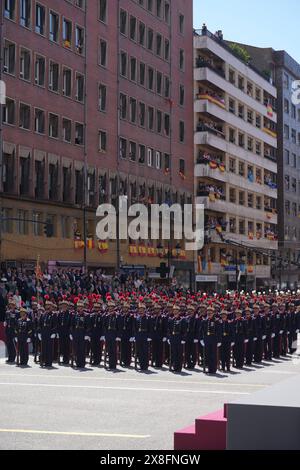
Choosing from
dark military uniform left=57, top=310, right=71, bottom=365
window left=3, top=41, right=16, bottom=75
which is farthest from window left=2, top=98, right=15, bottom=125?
dark military uniform left=57, top=310, right=71, bottom=365

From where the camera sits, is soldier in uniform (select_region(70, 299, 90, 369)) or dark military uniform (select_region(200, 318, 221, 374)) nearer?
dark military uniform (select_region(200, 318, 221, 374))

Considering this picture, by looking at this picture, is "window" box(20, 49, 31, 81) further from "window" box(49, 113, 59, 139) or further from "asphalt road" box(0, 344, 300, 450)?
"asphalt road" box(0, 344, 300, 450)

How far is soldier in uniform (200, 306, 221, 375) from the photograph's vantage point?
77.8ft

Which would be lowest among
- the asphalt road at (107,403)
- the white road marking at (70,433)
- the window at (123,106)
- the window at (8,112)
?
the asphalt road at (107,403)

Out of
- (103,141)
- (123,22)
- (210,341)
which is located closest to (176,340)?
(210,341)

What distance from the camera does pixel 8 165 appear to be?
46812 millimetres

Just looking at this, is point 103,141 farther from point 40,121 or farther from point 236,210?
point 236,210

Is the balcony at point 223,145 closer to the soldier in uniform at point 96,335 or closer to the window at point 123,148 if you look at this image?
the window at point 123,148

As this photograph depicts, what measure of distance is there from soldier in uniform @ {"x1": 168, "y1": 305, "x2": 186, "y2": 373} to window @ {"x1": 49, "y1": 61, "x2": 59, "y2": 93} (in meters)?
28.9

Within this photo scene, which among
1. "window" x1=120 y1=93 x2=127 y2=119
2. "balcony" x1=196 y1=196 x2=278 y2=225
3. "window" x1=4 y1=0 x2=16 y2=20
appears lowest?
"balcony" x1=196 y1=196 x2=278 y2=225

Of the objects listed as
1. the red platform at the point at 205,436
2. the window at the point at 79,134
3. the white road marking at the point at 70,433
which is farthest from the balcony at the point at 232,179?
the red platform at the point at 205,436

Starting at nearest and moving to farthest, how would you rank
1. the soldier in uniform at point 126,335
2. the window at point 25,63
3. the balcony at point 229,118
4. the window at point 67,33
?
the soldier in uniform at point 126,335, the window at point 25,63, the window at point 67,33, the balcony at point 229,118

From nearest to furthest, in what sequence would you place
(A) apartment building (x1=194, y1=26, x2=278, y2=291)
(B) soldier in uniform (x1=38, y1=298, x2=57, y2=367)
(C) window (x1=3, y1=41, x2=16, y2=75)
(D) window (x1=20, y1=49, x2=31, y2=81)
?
(B) soldier in uniform (x1=38, y1=298, x2=57, y2=367) → (C) window (x1=3, y1=41, x2=16, y2=75) → (D) window (x1=20, y1=49, x2=31, y2=81) → (A) apartment building (x1=194, y1=26, x2=278, y2=291)

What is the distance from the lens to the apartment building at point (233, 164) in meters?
71.2
